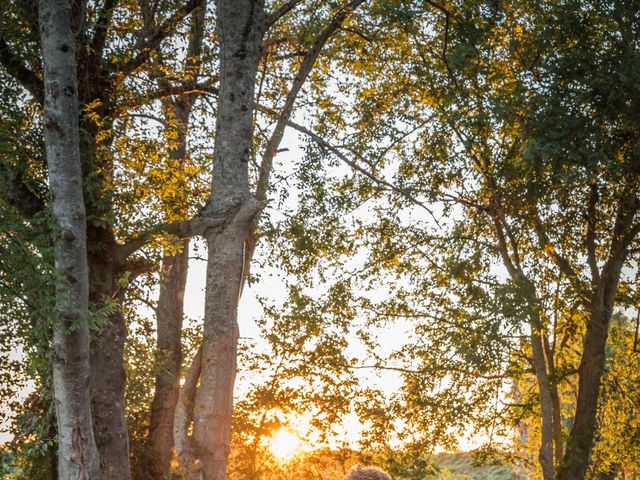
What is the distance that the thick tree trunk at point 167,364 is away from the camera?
43.5 feet

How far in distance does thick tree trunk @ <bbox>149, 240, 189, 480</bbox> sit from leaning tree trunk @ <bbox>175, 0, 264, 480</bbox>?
17.5 feet

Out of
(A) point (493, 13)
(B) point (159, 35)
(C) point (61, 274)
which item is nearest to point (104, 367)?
(C) point (61, 274)

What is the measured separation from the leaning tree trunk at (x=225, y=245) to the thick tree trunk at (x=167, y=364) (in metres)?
5.34

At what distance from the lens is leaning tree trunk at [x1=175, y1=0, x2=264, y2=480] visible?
721 cm

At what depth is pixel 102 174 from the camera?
9836mm

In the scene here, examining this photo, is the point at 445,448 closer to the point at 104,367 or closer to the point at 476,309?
the point at 476,309

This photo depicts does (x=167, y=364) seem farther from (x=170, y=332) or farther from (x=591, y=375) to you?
(x=591, y=375)

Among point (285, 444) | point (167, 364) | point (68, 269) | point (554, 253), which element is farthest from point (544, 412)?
point (68, 269)

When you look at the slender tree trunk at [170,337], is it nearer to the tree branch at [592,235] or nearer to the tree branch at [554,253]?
the tree branch at [554,253]

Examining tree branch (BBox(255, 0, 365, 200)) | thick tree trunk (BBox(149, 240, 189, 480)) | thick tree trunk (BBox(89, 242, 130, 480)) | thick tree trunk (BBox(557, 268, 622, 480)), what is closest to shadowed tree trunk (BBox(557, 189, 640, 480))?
thick tree trunk (BBox(557, 268, 622, 480))

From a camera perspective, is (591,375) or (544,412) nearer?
(544,412)

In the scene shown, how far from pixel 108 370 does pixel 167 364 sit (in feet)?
10.8

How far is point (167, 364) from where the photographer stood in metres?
13.3

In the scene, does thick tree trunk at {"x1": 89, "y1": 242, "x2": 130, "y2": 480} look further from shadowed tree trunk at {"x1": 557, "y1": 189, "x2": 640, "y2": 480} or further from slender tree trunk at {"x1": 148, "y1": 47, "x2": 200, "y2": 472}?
shadowed tree trunk at {"x1": 557, "y1": 189, "x2": 640, "y2": 480}
